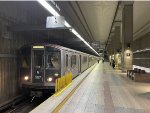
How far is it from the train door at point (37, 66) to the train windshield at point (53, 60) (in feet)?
0.98

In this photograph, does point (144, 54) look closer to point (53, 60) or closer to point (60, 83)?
point (53, 60)

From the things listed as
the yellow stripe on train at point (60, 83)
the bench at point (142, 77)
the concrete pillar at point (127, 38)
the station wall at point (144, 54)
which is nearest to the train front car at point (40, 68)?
the yellow stripe on train at point (60, 83)

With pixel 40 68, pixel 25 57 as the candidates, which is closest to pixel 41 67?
pixel 40 68

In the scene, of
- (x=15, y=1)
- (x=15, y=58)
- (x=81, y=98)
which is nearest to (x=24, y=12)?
(x=15, y=1)

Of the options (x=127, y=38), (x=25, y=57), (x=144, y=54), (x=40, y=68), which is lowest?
(x=40, y=68)

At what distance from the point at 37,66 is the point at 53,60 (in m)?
0.83

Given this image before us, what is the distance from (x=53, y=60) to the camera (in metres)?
11.6

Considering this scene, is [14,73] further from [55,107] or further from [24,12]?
[55,107]

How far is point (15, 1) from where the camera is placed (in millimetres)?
11906

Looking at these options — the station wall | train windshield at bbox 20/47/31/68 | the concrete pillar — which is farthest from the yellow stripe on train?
the station wall

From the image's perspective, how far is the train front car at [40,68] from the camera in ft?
37.0

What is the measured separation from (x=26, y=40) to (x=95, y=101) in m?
7.25

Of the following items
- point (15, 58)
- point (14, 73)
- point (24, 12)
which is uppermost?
point (24, 12)

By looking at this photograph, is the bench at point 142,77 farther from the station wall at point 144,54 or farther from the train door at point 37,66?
the station wall at point 144,54
